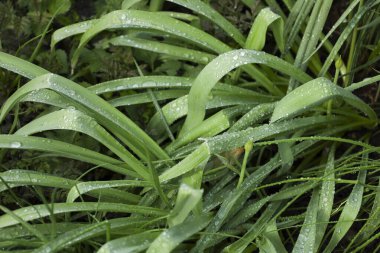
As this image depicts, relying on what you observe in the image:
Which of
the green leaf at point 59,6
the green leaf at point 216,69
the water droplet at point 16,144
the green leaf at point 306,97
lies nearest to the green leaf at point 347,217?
the green leaf at point 306,97

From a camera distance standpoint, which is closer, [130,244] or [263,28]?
[130,244]

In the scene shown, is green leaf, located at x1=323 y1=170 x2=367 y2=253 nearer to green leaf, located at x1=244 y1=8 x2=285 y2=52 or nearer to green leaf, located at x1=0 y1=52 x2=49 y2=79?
green leaf, located at x1=244 y1=8 x2=285 y2=52

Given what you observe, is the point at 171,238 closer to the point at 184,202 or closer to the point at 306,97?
the point at 184,202

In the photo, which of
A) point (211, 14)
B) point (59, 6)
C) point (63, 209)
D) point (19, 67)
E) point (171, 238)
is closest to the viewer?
point (171, 238)

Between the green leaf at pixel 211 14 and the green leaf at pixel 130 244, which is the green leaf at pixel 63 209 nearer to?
the green leaf at pixel 130 244

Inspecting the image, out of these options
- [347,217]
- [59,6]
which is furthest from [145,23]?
[347,217]

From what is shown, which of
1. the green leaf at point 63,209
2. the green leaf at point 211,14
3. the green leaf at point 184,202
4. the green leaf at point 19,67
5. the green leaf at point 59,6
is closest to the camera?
the green leaf at point 184,202

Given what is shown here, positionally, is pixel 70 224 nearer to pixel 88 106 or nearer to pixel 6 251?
pixel 6 251

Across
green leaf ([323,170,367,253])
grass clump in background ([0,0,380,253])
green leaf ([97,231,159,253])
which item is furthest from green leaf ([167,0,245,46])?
green leaf ([97,231,159,253])
